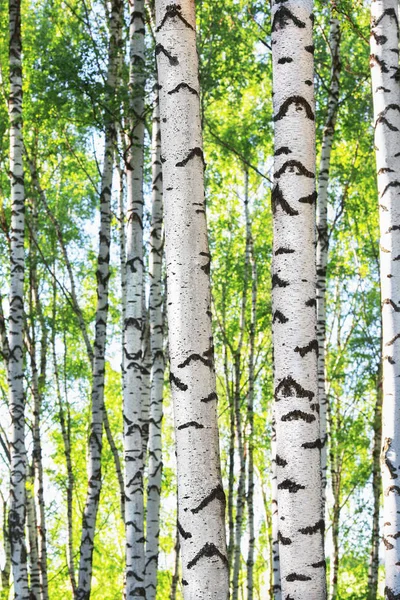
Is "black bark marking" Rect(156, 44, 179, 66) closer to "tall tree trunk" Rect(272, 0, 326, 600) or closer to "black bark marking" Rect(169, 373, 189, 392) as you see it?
"tall tree trunk" Rect(272, 0, 326, 600)

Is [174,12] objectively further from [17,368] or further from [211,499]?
[17,368]

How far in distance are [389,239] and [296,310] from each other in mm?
2404

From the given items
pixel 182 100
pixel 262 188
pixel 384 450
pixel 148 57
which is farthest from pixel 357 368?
pixel 182 100

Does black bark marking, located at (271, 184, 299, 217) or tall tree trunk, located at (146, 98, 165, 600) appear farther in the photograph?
tall tree trunk, located at (146, 98, 165, 600)

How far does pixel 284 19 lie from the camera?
383 centimetres

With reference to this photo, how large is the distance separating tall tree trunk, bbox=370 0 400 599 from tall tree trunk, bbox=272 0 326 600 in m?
1.92

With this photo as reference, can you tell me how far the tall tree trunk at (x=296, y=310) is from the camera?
345 centimetres

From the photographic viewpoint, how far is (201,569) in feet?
11.2

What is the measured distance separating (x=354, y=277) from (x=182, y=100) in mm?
18569

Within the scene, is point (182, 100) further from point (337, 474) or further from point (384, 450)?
point (337, 474)

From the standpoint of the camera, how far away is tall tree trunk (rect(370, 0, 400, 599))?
5334 millimetres

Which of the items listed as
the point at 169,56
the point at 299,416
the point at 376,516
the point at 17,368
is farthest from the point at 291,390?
the point at 376,516

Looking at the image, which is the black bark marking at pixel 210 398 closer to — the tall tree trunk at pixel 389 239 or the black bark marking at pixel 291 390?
the black bark marking at pixel 291 390

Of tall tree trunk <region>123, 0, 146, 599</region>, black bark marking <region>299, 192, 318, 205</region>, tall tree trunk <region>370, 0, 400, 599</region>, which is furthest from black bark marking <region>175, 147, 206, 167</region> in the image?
tall tree trunk <region>123, 0, 146, 599</region>
